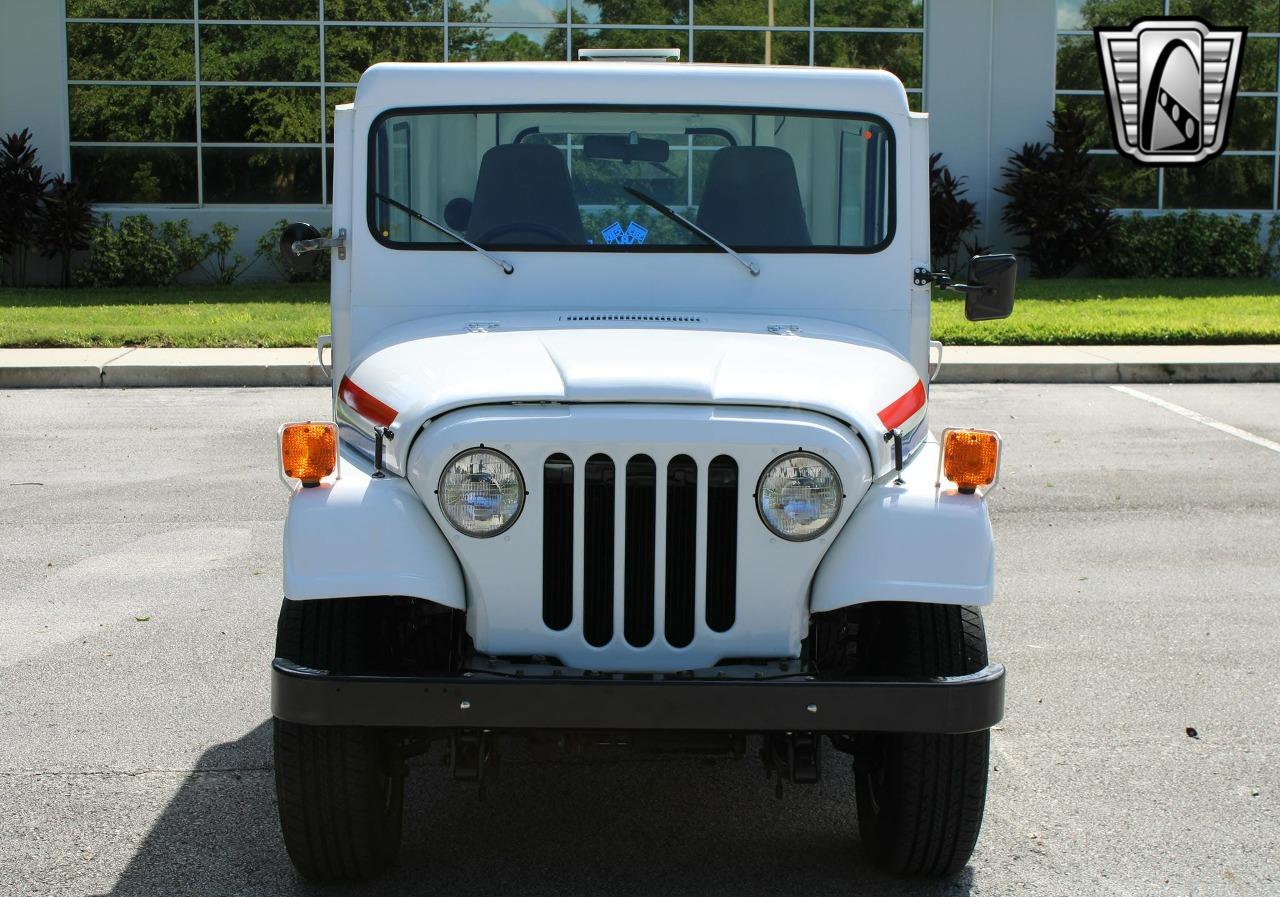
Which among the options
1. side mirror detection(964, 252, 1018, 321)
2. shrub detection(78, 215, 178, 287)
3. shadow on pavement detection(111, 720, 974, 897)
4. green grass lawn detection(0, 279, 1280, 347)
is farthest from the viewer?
shrub detection(78, 215, 178, 287)

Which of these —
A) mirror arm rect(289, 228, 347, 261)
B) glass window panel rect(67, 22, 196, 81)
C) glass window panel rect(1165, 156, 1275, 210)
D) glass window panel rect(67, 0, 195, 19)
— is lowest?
mirror arm rect(289, 228, 347, 261)

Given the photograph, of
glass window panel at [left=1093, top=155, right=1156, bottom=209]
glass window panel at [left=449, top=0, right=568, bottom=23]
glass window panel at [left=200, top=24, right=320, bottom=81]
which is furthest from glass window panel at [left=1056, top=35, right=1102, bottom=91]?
glass window panel at [left=200, top=24, right=320, bottom=81]

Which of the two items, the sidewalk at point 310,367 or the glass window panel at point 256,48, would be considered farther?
the glass window panel at point 256,48

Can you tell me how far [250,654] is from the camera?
5.98m

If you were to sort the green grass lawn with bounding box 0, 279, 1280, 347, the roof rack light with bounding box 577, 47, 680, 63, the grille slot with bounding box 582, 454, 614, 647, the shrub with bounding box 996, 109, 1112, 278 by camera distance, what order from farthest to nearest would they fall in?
the shrub with bounding box 996, 109, 1112, 278 < the green grass lawn with bounding box 0, 279, 1280, 347 < the roof rack light with bounding box 577, 47, 680, 63 < the grille slot with bounding box 582, 454, 614, 647

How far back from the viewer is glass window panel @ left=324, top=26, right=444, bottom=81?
868 inches

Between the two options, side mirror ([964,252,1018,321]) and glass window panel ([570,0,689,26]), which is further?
glass window panel ([570,0,689,26])

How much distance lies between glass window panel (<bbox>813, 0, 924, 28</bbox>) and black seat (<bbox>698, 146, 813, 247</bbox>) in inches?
727

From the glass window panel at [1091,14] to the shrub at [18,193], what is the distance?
47.1 feet

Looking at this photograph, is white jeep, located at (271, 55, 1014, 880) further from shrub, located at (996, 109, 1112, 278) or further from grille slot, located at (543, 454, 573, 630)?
shrub, located at (996, 109, 1112, 278)

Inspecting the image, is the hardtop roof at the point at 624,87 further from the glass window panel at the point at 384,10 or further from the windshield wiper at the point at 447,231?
the glass window panel at the point at 384,10

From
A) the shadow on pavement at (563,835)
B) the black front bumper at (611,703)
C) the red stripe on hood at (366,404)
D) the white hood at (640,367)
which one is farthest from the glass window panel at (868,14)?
the black front bumper at (611,703)

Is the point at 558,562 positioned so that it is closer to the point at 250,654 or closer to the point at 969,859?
the point at 969,859

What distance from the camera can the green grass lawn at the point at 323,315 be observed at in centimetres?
1549
